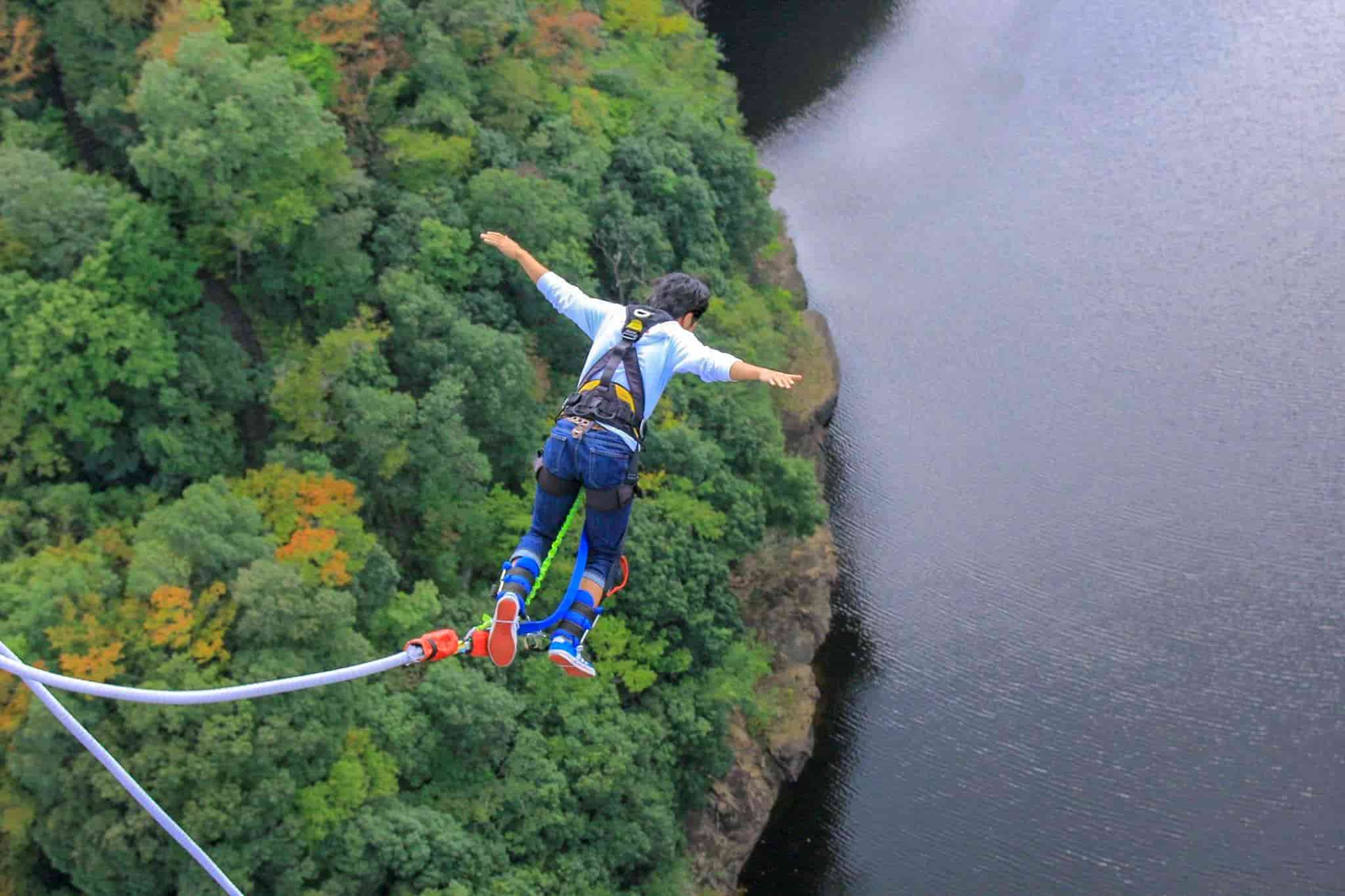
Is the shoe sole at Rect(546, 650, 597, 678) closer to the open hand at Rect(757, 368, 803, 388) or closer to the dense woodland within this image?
the open hand at Rect(757, 368, 803, 388)

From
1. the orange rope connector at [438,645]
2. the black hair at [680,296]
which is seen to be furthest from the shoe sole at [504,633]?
the black hair at [680,296]

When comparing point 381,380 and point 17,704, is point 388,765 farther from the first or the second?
point 381,380

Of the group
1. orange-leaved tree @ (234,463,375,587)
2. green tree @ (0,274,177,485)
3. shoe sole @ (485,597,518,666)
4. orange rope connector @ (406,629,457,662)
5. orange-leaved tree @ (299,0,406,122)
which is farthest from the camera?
orange-leaved tree @ (299,0,406,122)

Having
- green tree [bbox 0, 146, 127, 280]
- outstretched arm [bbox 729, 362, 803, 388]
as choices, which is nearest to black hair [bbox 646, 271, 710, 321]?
outstretched arm [bbox 729, 362, 803, 388]

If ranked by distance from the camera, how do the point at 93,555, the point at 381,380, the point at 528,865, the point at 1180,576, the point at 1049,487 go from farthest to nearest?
the point at 1049,487 → the point at 1180,576 → the point at 381,380 → the point at 528,865 → the point at 93,555

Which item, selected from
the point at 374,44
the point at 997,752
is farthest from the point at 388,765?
the point at 374,44

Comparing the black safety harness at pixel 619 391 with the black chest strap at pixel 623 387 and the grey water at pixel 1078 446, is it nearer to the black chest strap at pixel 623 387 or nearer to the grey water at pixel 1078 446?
the black chest strap at pixel 623 387
